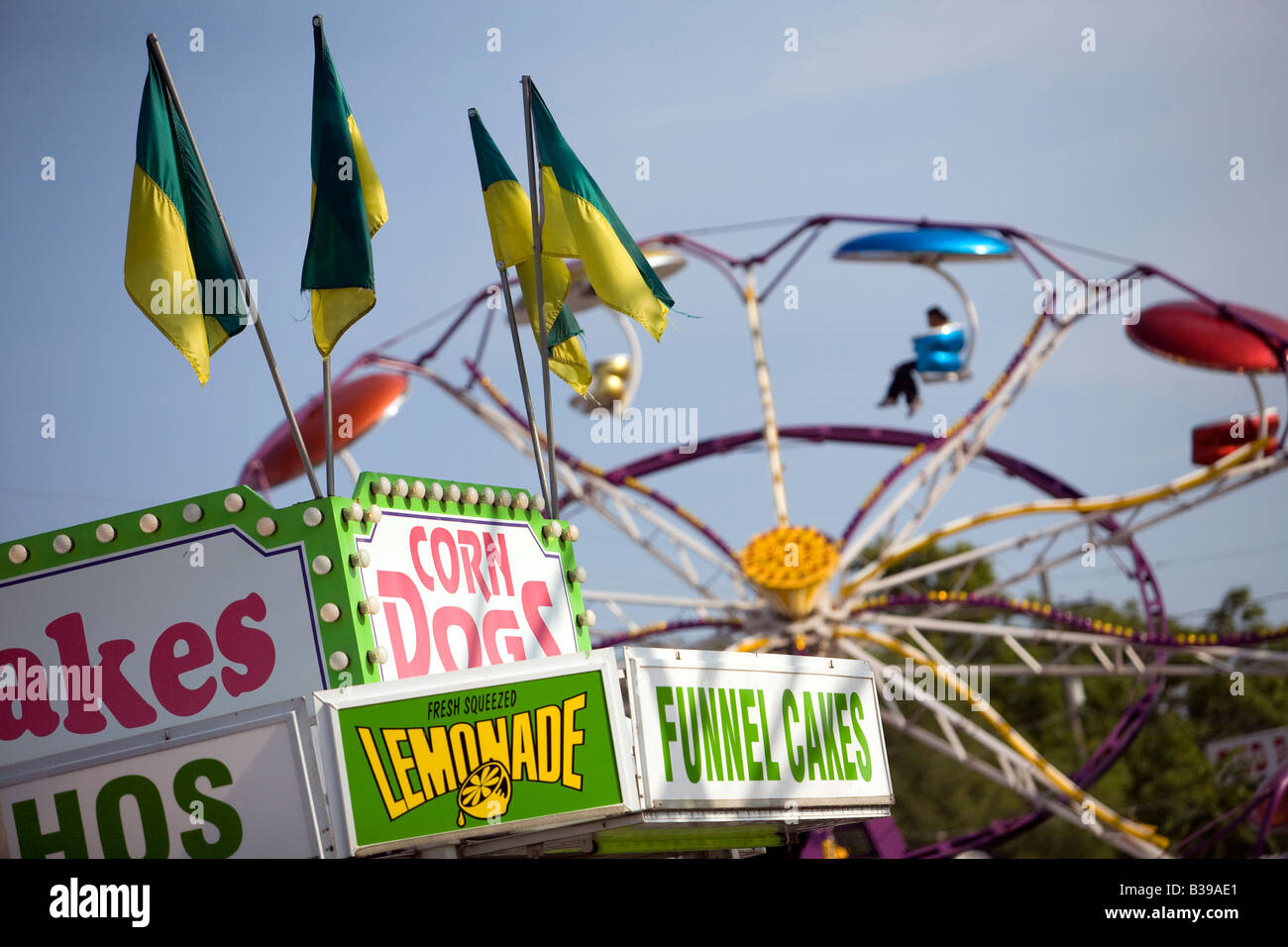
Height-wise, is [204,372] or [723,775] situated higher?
[204,372]

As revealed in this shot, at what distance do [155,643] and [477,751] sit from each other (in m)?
2.49

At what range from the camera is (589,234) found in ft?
37.5

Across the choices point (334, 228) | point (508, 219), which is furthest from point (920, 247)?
point (334, 228)

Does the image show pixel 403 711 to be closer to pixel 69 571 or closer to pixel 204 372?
pixel 69 571

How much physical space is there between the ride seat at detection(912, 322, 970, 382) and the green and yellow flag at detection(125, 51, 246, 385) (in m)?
15.0

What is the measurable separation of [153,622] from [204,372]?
2.01 metres

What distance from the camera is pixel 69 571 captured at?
956 cm

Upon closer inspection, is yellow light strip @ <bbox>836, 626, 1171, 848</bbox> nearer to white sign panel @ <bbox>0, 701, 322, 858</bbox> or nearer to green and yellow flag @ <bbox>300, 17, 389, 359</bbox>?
green and yellow flag @ <bbox>300, 17, 389, 359</bbox>

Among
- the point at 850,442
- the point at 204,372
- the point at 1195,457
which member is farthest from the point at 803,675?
the point at 850,442

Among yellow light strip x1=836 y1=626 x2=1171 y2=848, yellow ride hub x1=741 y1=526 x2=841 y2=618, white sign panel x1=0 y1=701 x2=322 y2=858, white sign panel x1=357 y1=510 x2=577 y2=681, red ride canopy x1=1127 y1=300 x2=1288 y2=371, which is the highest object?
red ride canopy x1=1127 y1=300 x2=1288 y2=371

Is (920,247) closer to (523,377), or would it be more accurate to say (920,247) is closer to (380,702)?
(523,377)

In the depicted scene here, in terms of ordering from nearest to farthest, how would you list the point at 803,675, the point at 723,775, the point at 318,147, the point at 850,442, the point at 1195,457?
the point at 723,775 → the point at 803,675 → the point at 318,147 → the point at 1195,457 → the point at 850,442

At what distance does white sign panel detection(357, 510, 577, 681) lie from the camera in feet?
32.1

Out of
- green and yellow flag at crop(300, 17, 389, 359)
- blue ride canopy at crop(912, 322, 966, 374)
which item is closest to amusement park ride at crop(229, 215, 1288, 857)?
blue ride canopy at crop(912, 322, 966, 374)
